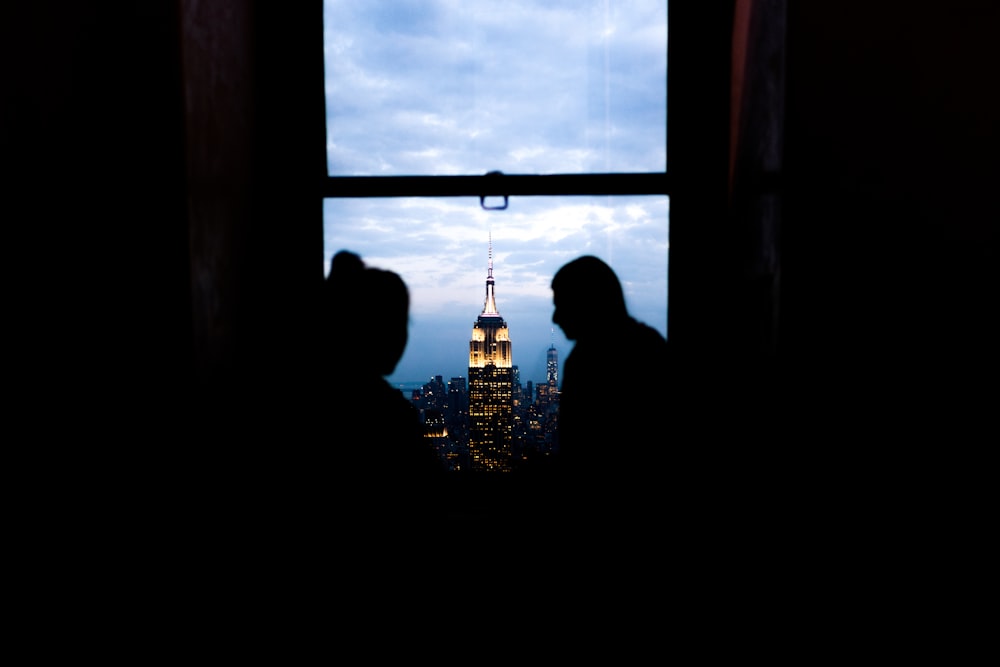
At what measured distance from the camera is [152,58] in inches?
48.8

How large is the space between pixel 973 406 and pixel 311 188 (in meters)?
1.70

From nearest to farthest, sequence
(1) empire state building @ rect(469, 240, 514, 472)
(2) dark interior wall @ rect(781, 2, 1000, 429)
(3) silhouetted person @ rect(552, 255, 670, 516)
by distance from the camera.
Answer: (2) dark interior wall @ rect(781, 2, 1000, 429)
(3) silhouetted person @ rect(552, 255, 670, 516)
(1) empire state building @ rect(469, 240, 514, 472)

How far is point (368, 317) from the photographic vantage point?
125 centimetres

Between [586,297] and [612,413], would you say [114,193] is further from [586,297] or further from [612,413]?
[612,413]

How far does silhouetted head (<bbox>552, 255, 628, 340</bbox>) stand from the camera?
5.05 feet

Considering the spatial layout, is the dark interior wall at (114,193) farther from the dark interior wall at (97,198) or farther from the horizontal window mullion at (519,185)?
the horizontal window mullion at (519,185)

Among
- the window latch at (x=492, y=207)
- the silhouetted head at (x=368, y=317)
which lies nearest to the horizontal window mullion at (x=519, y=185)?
the window latch at (x=492, y=207)

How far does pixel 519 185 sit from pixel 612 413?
0.69m

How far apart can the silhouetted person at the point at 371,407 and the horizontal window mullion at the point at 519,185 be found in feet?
1.64

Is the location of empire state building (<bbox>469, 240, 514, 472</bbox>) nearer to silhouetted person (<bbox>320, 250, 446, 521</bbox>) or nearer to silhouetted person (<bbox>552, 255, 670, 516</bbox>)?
silhouetted person (<bbox>552, 255, 670, 516</bbox>)

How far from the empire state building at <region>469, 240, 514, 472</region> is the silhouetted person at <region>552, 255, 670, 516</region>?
320 millimetres

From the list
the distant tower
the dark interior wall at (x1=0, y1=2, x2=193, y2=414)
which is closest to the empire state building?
the distant tower

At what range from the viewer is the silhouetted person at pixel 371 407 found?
1.22 m

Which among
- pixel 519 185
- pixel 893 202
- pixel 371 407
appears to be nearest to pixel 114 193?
pixel 371 407
